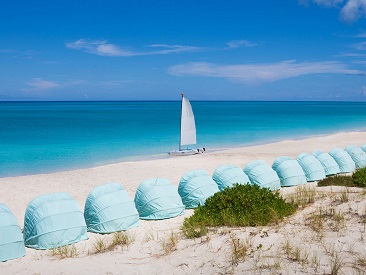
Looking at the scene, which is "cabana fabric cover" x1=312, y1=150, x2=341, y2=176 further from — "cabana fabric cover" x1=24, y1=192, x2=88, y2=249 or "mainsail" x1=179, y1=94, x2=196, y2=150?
"mainsail" x1=179, y1=94, x2=196, y2=150

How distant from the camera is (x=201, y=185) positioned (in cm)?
1225

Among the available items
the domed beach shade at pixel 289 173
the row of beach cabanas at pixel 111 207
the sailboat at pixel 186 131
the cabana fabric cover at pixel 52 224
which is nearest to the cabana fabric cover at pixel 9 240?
the row of beach cabanas at pixel 111 207

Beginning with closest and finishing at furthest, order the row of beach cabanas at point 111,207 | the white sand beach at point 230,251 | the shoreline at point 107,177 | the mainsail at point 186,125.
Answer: the white sand beach at point 230,251 < the row of beach cabanas at point 111,207 < the shoreline at point 107,177 < the mainsail at point 186,125

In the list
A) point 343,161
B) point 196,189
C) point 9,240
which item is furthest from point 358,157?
point 9,240

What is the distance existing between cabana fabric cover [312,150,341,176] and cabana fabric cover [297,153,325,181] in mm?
809

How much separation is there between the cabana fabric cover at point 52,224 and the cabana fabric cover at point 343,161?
12426 millimetres

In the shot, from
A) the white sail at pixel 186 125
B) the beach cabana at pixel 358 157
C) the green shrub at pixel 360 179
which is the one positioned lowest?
the green shrub at pixel 360 179

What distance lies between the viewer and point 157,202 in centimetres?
1116

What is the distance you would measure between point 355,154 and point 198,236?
13.0 metres

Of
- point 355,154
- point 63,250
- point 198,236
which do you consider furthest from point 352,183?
point 63,250

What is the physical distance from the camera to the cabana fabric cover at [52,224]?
9.12 meters

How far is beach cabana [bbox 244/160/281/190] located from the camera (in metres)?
13.9

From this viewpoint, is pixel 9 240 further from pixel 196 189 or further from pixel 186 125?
pixel 186 125

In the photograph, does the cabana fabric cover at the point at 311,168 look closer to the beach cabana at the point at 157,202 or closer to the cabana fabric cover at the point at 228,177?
the cabana fabric cover at the point at 228,177
